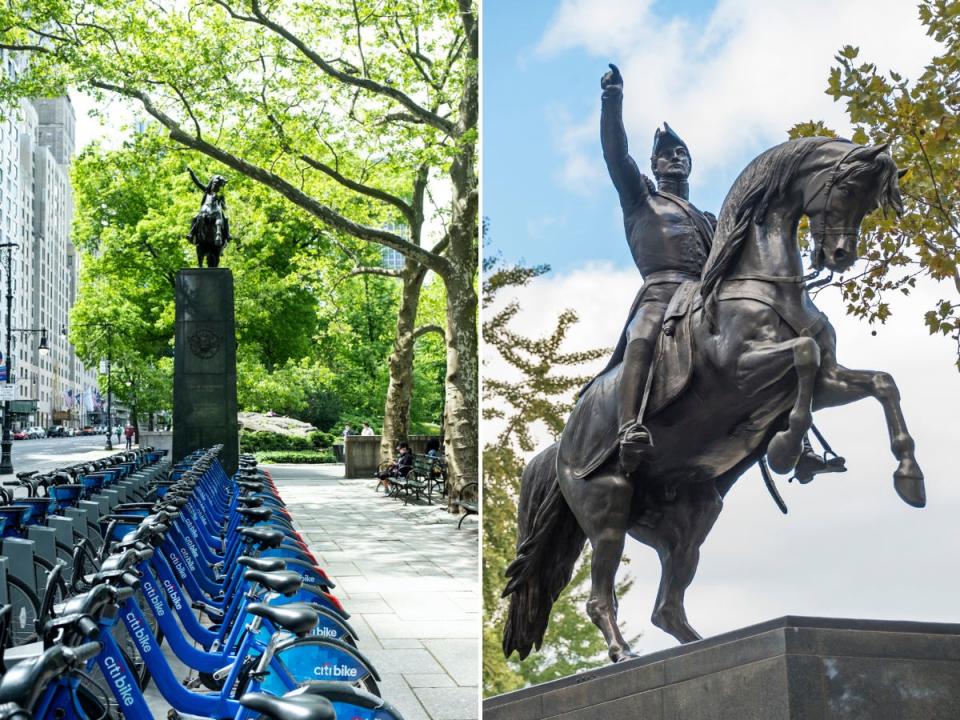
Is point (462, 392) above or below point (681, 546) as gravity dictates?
above

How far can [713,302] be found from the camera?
5410 millimetres

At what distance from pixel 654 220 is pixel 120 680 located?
380cm

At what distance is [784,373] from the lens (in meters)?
5.00

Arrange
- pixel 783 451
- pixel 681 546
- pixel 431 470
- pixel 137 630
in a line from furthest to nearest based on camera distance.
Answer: pixel 431 470 < pixel 681 546 < pixel 783 451 < pixel 137 630

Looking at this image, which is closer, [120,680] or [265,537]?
[120,680]

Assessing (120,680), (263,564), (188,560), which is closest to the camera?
(120,680)

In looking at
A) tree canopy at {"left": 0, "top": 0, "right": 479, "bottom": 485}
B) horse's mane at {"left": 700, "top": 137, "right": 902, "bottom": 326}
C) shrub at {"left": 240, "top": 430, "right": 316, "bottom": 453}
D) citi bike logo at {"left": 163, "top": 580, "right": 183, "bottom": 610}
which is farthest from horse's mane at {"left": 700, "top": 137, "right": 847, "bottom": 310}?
shrub at {"left": 240, "top": 430, "right": 316, "bottom": 453}

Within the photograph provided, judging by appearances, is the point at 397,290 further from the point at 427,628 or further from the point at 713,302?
the point at 713,302

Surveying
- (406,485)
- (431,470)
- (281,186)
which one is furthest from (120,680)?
(431,470)

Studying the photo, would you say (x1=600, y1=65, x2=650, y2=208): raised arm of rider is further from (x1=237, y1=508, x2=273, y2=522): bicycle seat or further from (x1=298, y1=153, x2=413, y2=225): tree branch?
(x1=298, y1=153, x2=413, y2=225): tree branch

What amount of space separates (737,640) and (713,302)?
1669mm

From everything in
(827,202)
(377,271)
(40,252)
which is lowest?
(827,202)

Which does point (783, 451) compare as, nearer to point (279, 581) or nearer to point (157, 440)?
point (279, 581)

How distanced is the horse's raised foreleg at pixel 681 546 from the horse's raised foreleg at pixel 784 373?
0.92 metres
